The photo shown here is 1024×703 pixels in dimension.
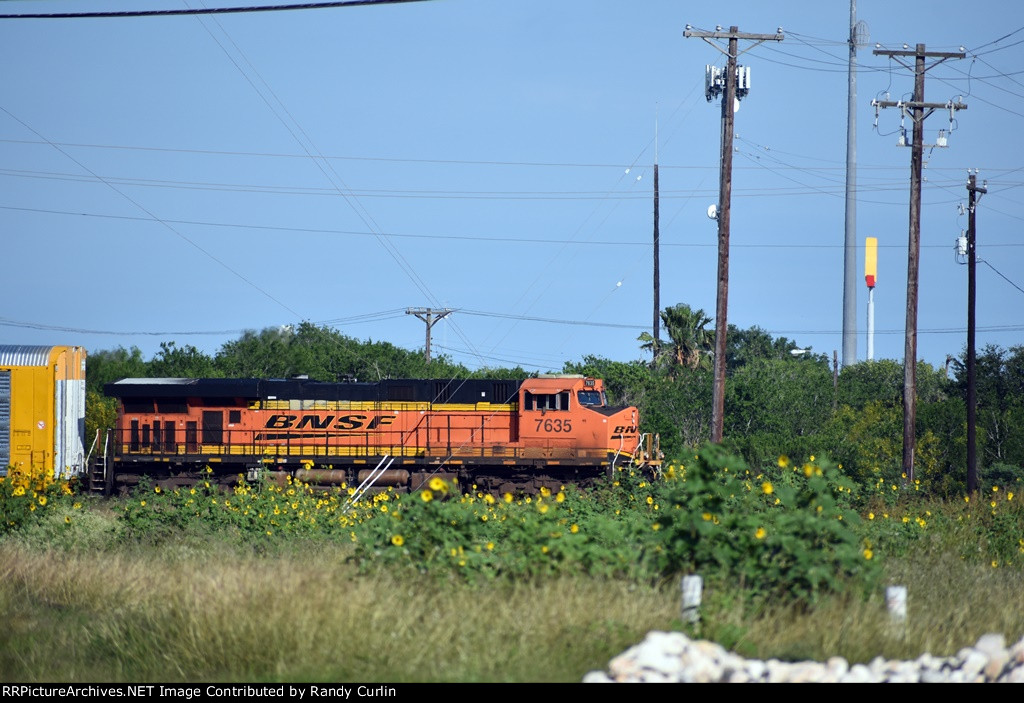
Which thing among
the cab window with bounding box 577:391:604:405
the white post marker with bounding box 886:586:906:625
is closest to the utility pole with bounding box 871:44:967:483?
the cab window with bounding box 577:391:604:405

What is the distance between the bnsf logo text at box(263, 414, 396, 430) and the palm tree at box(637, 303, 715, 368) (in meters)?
33.7

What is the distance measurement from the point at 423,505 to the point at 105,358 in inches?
2619

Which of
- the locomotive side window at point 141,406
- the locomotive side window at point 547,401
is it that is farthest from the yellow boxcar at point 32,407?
the locomotive side window at point 547,401

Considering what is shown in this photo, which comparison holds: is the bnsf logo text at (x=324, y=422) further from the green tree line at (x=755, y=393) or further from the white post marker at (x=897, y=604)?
the white post marker at (x=897, y=604)

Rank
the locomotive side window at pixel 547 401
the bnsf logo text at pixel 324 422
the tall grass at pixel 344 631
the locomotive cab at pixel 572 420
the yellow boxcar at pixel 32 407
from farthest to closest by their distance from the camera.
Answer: the bnsf logo text at pixel 324 422, the locomotive side window at pixel 547 401, the locomotive cab at pixel 572 420, the yellow boxcar at pixel 32 407, the tall grass at pixel 344 631

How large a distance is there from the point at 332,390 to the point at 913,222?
17.7m

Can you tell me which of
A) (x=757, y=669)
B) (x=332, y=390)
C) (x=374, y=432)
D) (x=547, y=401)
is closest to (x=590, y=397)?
(x=547, y=401)

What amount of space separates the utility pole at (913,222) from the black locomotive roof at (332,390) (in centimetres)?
1114

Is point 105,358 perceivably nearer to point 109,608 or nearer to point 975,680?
point 109,608

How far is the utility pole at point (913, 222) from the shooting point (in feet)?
94.3

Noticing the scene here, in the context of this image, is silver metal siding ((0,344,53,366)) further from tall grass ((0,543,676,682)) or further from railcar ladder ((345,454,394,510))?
tall grass ((0,543,676,682))

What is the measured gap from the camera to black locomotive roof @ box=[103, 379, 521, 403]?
3028 cm

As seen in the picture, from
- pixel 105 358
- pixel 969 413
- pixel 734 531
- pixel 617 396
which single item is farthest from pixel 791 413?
pixel 734 531

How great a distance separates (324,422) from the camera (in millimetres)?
30469
